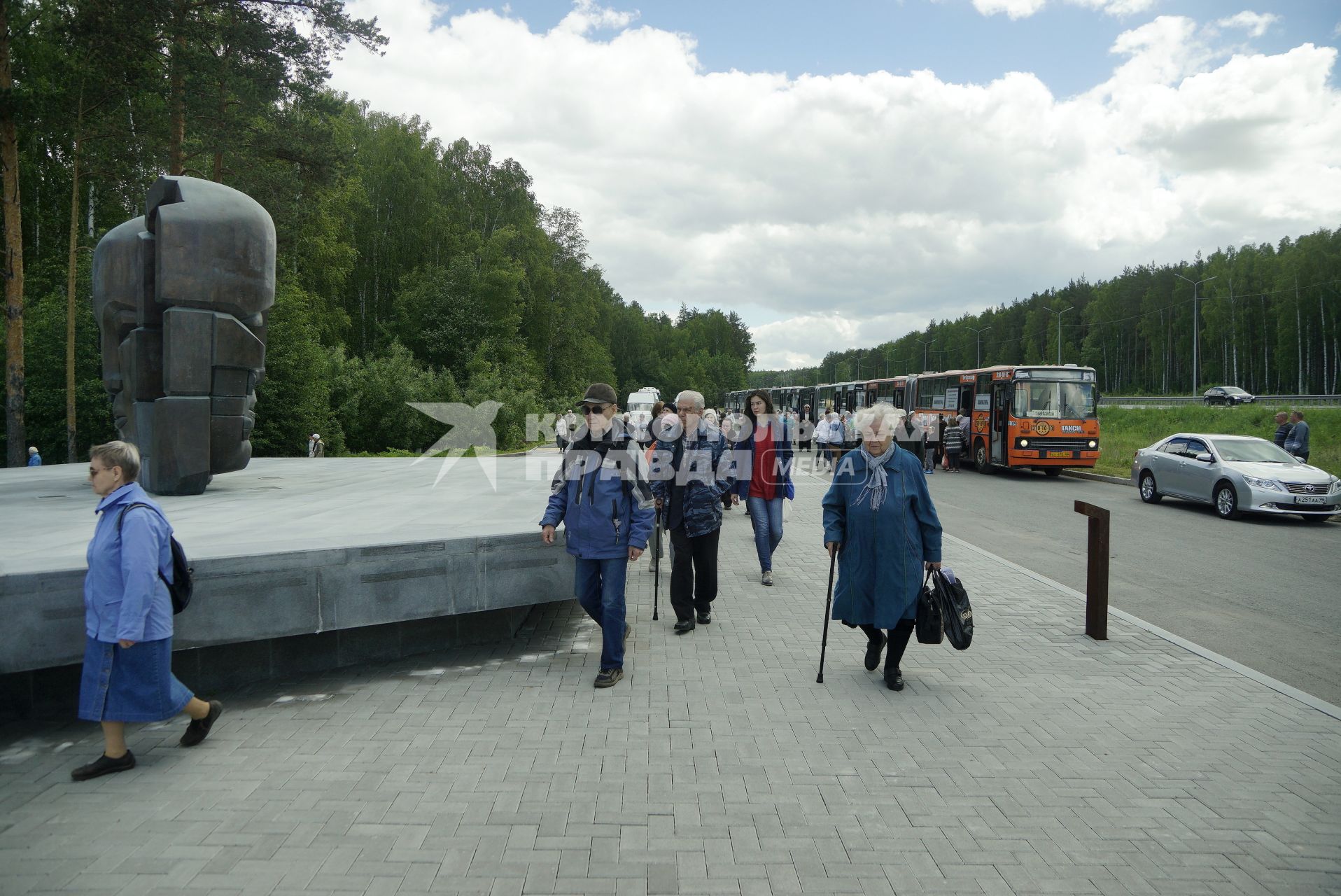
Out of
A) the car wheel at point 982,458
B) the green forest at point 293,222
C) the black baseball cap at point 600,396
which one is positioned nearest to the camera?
the black baseball cap at point 600,396

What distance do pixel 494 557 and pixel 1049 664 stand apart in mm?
3949

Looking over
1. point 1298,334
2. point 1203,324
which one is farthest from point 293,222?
point 1203,324

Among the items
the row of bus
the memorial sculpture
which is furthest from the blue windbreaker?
the row of bus

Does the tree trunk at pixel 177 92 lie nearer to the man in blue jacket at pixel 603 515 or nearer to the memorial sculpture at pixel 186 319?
the memorial sculpture at pixel 186 319

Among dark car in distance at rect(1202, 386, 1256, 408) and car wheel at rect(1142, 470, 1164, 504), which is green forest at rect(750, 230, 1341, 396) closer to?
dark car in distance at rect(1202, 386, 1256, 408)

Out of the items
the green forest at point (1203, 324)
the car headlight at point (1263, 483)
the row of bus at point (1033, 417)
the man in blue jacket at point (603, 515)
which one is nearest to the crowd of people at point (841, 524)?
the man in blue jacket at point (603, 515)

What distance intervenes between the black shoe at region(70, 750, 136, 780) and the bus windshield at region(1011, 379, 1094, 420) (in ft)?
72.7

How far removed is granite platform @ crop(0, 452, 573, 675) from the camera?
15.0 ft

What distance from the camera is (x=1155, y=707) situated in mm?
5312

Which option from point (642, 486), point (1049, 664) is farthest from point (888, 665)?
point (642, 486)

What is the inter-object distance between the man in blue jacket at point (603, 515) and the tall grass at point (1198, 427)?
2131 centimetres

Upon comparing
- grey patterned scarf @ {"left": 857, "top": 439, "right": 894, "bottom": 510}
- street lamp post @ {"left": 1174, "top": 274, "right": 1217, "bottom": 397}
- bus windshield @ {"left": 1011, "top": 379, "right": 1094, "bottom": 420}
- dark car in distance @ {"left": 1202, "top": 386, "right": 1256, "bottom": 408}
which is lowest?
grey patterned scarf @ {"left": 857, "top": 439, "right": 894, "bottom": 510}

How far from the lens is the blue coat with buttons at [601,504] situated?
5461mm

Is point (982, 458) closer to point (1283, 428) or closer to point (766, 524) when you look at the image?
point (1283, 428)
